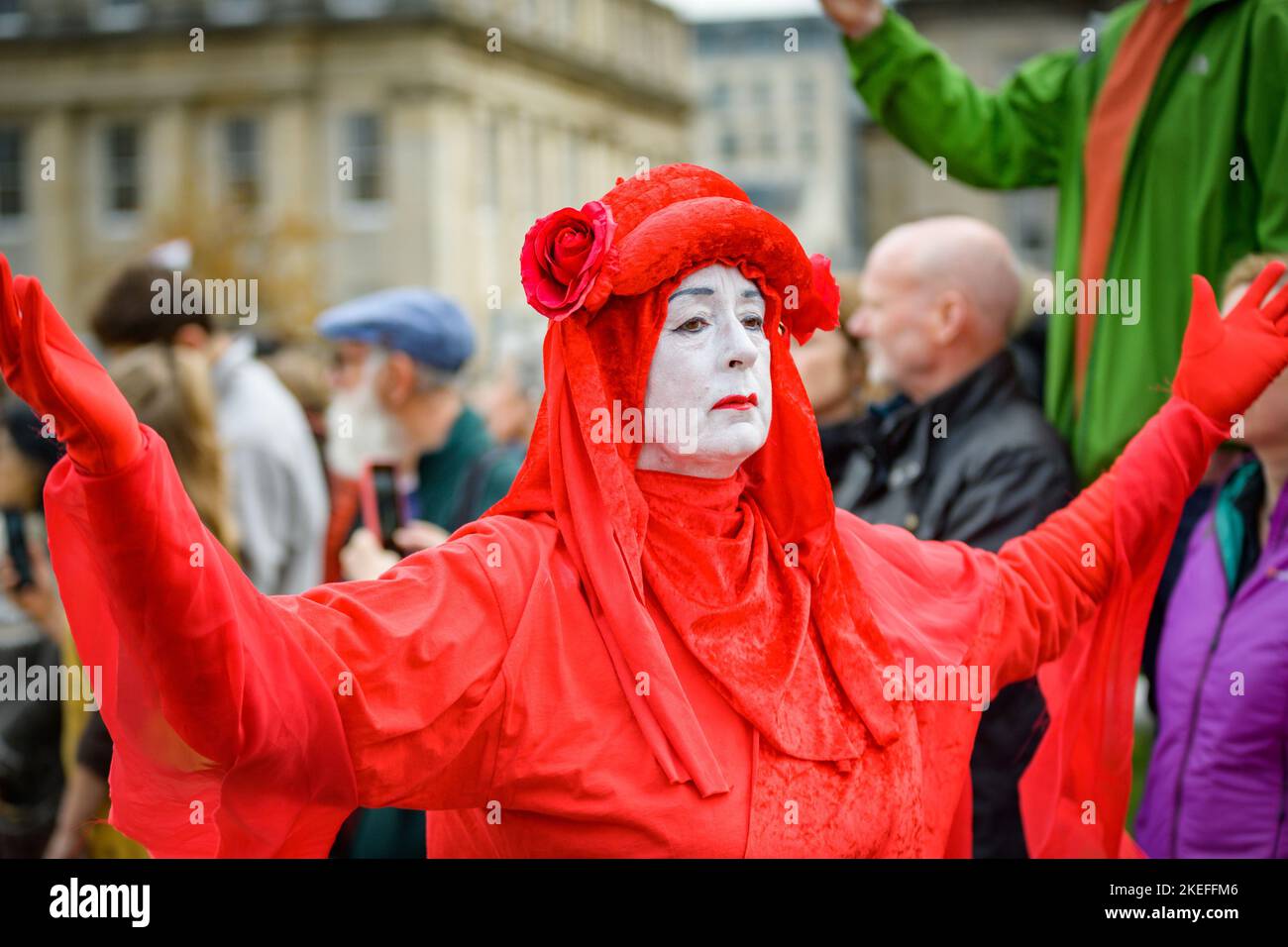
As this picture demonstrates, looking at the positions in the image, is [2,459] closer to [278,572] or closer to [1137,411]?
[278,572]

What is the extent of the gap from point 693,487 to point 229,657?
81 cm

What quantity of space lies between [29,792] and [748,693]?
9.41ft

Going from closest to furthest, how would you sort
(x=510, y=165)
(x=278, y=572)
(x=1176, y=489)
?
1. (x=1176, y=489)
2. (x=278, y=572)
3. (x=510, y=165)

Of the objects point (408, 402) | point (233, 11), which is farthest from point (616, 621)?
point (233, 11)

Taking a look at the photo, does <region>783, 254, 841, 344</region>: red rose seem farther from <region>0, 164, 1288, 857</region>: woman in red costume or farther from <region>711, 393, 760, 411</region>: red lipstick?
<region>711, 393, 760, 411</region>: red lipstick

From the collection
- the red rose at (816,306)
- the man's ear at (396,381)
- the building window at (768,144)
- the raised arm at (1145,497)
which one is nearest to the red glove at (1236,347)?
the raised arm at (1145,497)

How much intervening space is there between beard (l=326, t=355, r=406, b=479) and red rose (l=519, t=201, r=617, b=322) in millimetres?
2548

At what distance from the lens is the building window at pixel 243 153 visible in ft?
111

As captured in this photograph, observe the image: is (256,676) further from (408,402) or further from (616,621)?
(408,402)

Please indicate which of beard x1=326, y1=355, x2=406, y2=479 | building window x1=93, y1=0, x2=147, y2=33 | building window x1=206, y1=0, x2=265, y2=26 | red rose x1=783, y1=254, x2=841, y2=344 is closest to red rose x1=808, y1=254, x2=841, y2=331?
red rose x1=783, y1=254, x2=841, y2=344

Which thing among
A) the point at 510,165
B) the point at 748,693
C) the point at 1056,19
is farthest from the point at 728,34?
the point at 748,693

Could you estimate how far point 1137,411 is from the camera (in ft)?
11.6

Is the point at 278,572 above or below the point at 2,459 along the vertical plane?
below
